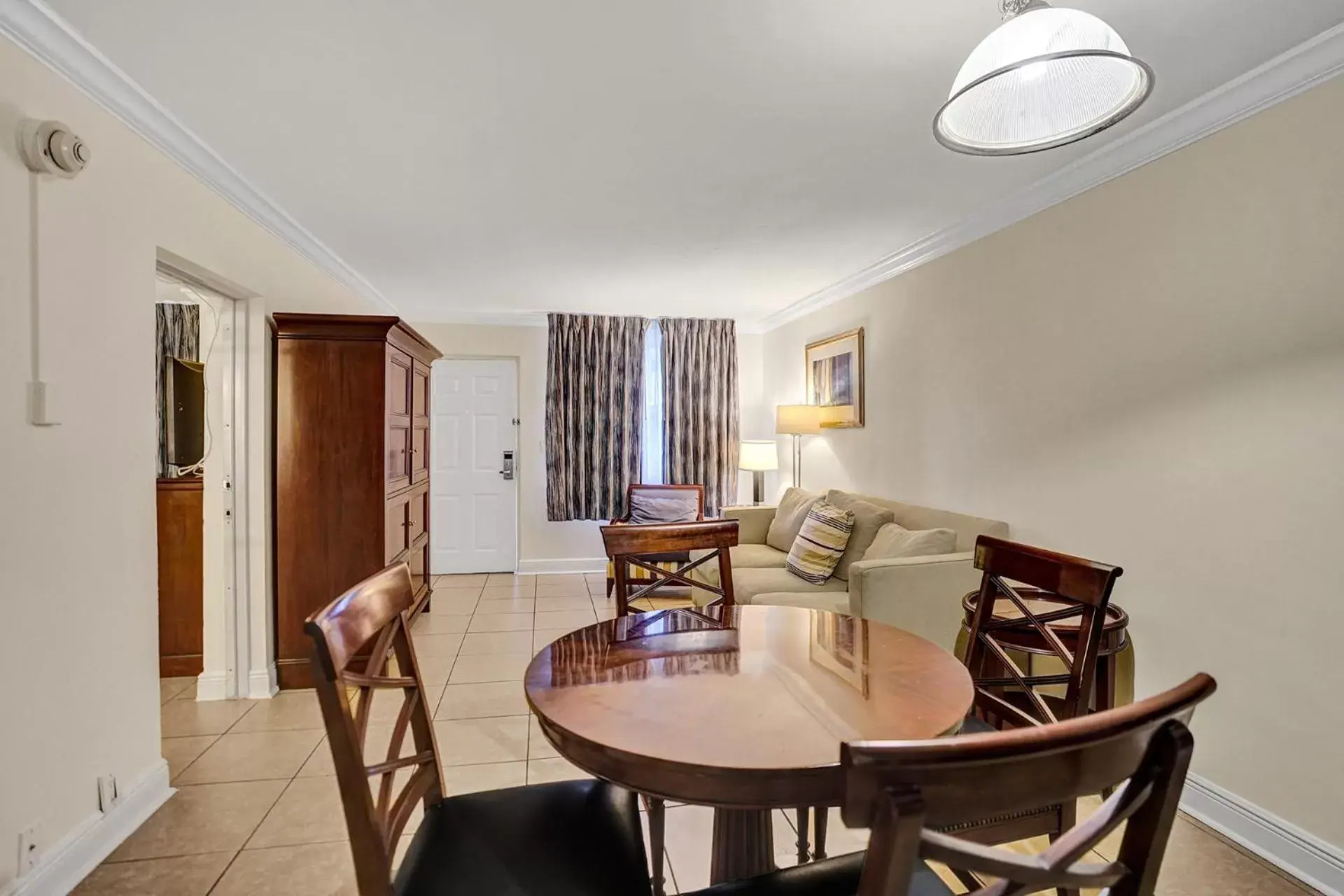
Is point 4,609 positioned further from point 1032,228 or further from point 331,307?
point 1032,228

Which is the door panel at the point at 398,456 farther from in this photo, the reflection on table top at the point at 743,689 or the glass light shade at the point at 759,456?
the glass light shade at the point at 759,456

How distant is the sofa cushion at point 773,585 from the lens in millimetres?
3453

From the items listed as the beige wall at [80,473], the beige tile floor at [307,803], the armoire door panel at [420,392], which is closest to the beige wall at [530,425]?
the armoire door panel at [420,392]

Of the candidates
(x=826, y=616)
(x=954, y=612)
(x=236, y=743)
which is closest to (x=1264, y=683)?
(x=954, y=612)

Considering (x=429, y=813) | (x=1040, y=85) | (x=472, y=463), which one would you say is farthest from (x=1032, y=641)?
(x=472, y=463)

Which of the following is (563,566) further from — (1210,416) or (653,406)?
(1210,416)

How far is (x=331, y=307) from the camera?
12.9ft

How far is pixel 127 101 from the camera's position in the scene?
200 centimetres

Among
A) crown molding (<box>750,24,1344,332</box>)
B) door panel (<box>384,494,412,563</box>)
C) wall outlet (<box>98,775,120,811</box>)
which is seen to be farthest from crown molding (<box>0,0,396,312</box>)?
crown molding (<box>750,24,1344,332</box>)

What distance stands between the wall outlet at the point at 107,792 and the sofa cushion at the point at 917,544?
2889 millimetres

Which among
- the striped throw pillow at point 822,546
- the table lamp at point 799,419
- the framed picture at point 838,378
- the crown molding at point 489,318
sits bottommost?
the striped throw pillow at point 822,546

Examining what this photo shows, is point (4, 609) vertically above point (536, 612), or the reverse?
point (4, 609)

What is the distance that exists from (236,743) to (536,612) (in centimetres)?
210

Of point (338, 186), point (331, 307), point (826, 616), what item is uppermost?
point (338, 186)
